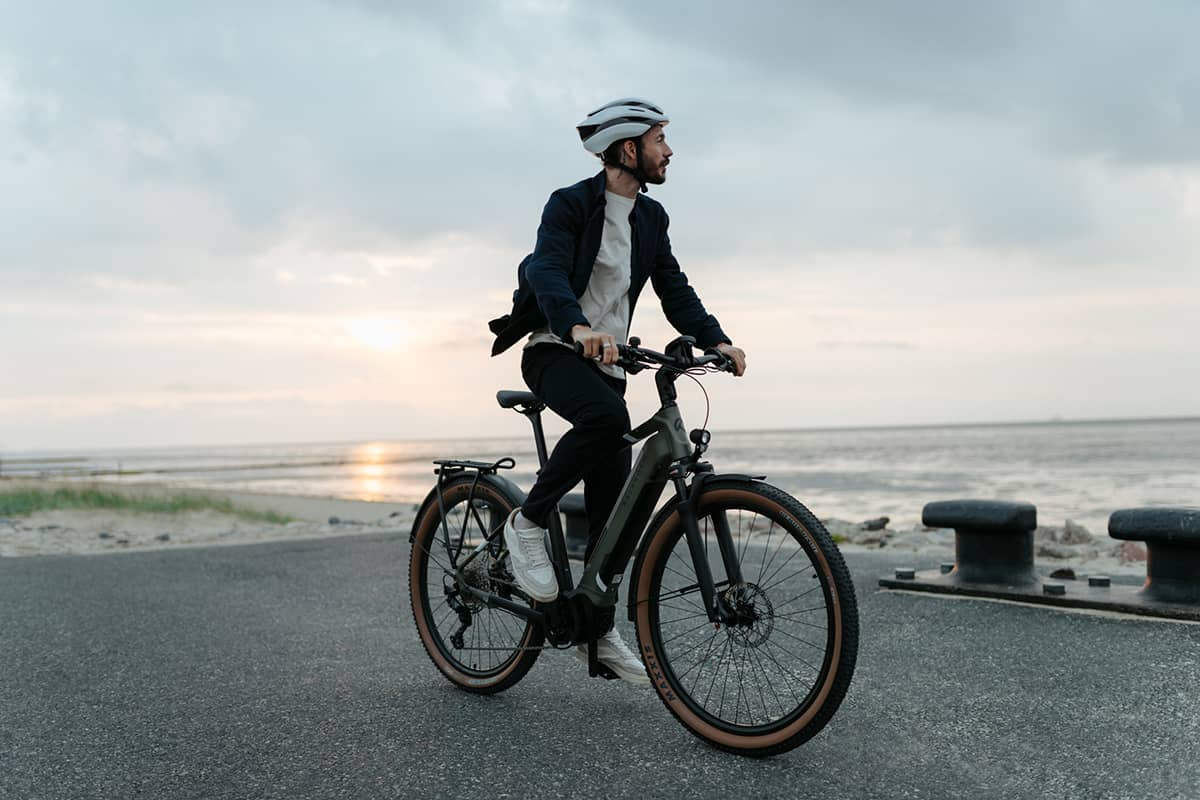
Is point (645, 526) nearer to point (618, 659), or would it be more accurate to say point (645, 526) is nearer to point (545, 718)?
point (618, 659)

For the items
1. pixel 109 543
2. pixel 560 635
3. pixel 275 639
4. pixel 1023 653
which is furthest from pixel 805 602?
pixel 109 543

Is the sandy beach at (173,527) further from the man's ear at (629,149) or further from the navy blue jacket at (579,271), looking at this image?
the man's ear at (629,149)

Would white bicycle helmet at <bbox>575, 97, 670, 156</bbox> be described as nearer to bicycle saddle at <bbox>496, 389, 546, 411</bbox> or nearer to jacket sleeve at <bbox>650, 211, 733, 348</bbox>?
jacket sleeve at <bbox>650, 211, 733, 348</bbox>

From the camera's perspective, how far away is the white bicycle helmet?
11.3 ft

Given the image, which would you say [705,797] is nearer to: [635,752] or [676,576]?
[635,752]

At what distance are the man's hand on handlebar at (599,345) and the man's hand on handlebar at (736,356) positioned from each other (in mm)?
511

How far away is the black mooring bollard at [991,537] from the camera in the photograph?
523 centimetres

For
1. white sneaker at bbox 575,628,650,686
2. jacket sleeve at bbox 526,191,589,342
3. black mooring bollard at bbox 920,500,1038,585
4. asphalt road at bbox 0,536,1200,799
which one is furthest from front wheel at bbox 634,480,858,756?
black mooring bollard at bbox 920,500,1038,585

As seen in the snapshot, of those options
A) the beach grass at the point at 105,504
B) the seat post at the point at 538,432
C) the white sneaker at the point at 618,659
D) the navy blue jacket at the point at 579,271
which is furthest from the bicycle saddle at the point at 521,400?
the beach grass at the point at 105,504

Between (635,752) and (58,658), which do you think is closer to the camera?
(635,752)

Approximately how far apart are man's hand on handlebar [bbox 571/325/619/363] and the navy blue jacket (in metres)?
0.16

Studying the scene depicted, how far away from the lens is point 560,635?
11.6 feet

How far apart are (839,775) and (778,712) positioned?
0.60 meters

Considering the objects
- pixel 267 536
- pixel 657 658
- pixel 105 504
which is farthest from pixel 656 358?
pixel 105 504
